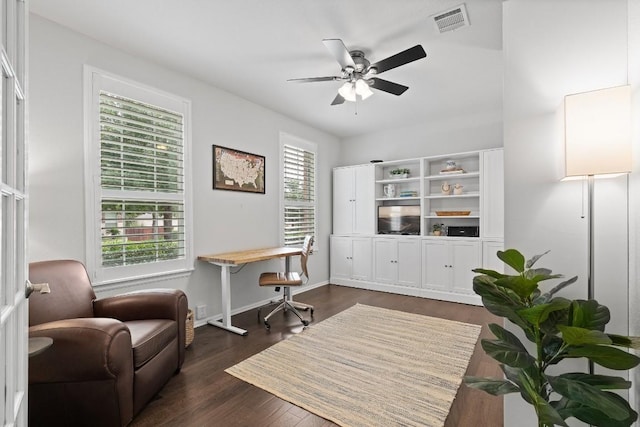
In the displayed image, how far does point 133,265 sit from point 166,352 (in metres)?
1.06

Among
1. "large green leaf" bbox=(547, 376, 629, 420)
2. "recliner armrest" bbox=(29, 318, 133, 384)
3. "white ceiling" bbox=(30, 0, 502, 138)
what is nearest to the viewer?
"large green leaf" bbox=(547, 376, 629, 420)

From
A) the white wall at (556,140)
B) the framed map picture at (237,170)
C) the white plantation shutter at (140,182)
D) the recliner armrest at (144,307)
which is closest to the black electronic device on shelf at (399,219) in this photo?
the framed map picture at (237,170)

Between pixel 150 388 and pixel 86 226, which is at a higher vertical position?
pixel 86 226

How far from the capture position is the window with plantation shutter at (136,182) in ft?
8.54

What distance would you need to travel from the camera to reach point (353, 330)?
10.6ft

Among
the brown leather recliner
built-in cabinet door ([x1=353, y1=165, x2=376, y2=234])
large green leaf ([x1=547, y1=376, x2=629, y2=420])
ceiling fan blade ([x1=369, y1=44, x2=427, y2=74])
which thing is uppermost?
ceiling fan blade ([x1=369, y1=44, x2=427, y2=74])

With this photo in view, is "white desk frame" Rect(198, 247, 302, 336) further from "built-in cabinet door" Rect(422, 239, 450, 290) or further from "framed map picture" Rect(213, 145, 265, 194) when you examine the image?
"built-in cabinet door" Rect(422, 239, 450, 290)

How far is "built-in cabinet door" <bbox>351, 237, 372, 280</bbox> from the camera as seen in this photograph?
16.8 ft

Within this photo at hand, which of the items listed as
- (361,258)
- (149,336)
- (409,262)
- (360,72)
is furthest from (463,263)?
(149,336)

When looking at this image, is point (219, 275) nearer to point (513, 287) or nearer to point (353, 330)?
point (353, 330)

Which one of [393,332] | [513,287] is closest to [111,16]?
[513,287]

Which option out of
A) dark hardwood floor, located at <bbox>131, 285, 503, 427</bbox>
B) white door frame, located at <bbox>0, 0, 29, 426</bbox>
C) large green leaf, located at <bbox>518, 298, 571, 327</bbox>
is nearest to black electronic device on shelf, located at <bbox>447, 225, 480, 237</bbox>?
dark hardwood floor, located at <bbox>131, 285, 503, 427</bbox>

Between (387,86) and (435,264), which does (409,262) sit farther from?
(387,86)

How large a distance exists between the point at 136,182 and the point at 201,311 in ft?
5.01
